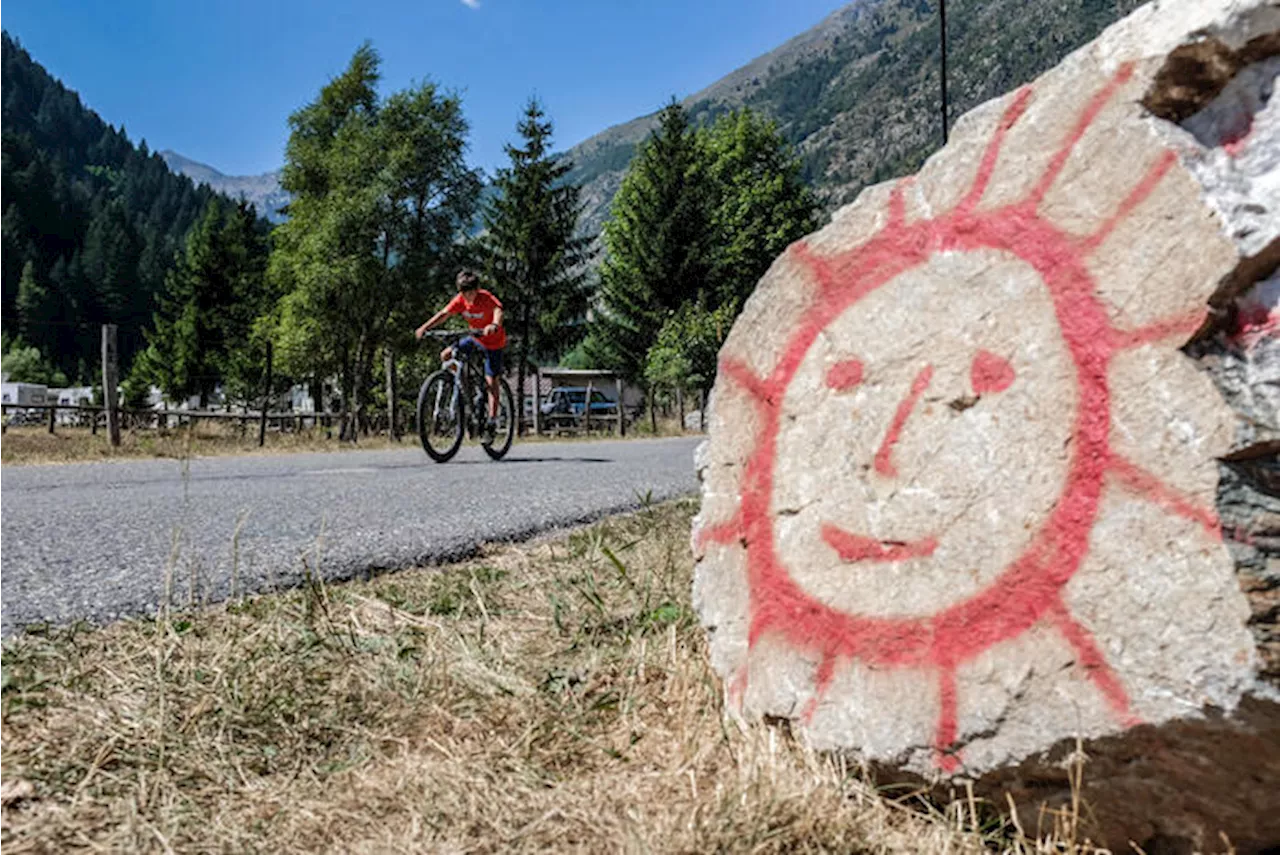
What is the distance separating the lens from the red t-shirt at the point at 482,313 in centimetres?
843

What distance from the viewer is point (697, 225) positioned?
1375 inches

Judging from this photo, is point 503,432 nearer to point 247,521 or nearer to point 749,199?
point 247,521

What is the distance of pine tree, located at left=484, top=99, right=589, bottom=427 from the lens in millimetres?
32656

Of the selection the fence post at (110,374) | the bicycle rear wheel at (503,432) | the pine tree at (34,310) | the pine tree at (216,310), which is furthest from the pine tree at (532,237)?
the pine tree at (34,310)

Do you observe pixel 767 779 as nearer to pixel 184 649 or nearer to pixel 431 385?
pixel 184 649

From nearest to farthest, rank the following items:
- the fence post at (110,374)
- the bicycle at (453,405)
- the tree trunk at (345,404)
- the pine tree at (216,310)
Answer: the bicycle at (453,405)
the fence post at (110,374)
the tree trunk at (345,404)
the pine tree at (216,310)

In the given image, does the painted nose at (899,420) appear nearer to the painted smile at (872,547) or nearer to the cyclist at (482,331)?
the painted smile at (872,547)

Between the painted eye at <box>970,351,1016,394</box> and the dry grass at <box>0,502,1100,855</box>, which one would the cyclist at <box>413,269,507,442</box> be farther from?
the painted eye at <box>970,351,1016,394</box>

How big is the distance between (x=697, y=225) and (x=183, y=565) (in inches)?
1296

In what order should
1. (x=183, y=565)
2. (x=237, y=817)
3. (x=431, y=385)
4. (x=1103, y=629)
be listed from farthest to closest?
1. (x=431, y=385)
2. (x=183, y=565)
3. (x=237, y=817)
4. (x=1103, y=629)

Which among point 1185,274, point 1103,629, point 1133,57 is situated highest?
point 1133,57

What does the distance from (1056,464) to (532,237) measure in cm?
3228

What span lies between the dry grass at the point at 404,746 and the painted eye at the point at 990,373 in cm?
70

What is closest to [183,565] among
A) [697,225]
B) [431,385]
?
[431,385]
